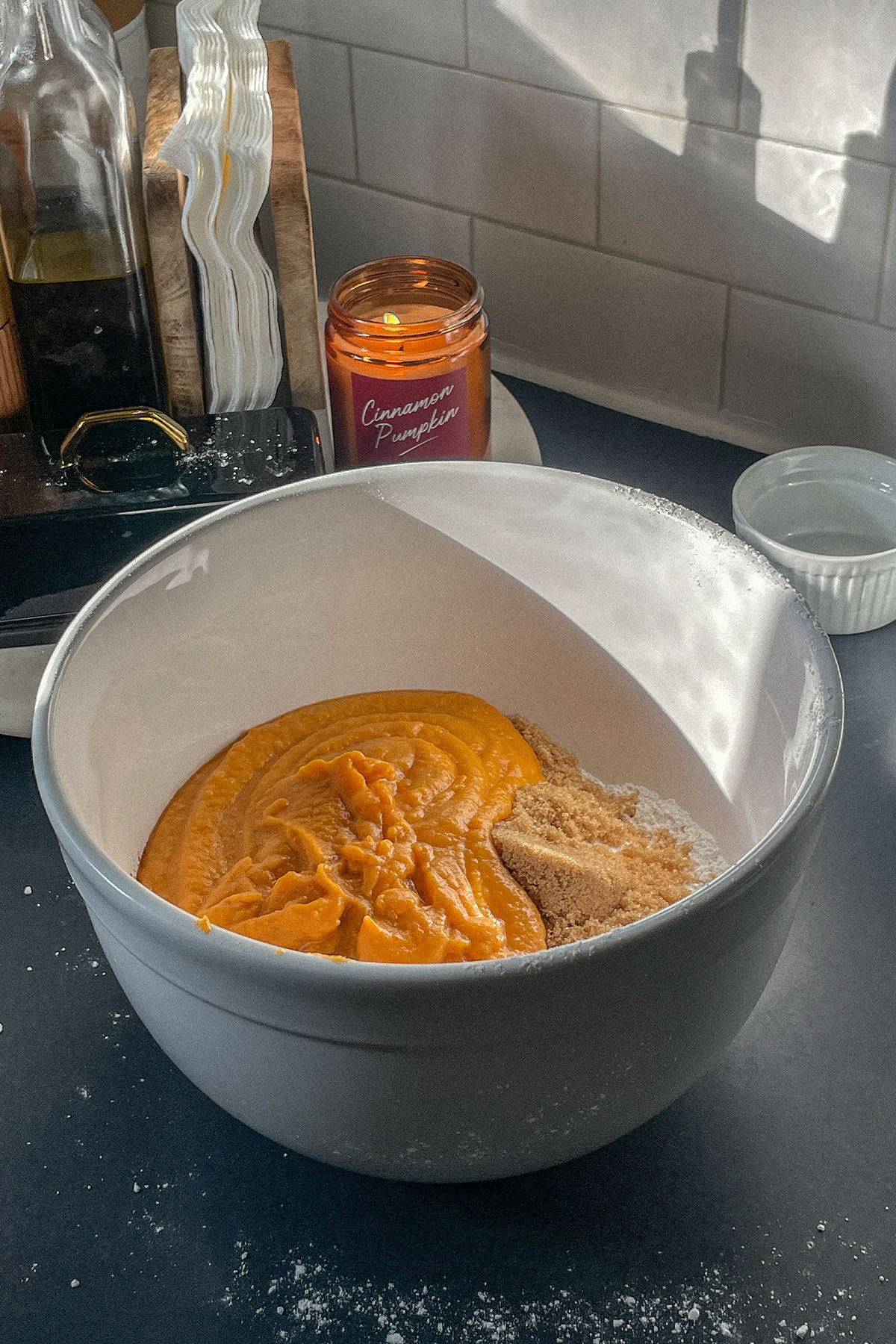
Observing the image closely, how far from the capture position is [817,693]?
48cm

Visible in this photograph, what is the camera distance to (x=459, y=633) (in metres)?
0.66

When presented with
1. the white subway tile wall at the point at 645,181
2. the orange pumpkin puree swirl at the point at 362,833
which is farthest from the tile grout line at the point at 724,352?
the orange pumpkin puree swirl at the point at 362,833

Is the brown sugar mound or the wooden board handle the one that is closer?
the brown sugar mound

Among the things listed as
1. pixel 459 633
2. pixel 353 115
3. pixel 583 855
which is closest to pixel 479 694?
pixel 459 633

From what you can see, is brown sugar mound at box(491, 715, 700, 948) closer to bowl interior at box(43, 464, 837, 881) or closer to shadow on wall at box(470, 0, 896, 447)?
bowl interior at box(43, 464, 837, 881)

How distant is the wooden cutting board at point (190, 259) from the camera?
713 mm

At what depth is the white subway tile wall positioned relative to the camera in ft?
2.43

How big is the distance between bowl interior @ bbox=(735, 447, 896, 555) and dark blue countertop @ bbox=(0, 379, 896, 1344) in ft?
0.87

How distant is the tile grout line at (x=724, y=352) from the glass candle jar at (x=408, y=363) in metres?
0.19

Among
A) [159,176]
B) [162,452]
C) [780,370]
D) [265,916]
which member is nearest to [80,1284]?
[265,916]

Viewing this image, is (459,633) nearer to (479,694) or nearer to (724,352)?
(479,694)

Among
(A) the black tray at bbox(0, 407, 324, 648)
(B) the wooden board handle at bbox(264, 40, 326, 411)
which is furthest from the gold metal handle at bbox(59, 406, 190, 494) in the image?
(B) the wooden board handle at bbox(264, 40, 326, 411)

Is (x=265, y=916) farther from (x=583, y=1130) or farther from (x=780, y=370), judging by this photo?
(x=780, y=370)

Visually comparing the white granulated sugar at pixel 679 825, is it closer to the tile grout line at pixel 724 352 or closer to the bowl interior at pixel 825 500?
the bowl interior at pixel 825 500
